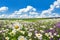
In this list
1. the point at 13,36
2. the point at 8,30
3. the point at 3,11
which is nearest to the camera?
the point at 13,36

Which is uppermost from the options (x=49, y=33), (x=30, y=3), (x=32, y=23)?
(x=30, y=3)

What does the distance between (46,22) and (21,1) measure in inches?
16.3

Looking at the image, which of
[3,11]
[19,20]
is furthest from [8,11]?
[19,20]

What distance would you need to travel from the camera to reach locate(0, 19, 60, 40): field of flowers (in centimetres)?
152

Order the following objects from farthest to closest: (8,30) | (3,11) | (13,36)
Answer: (3,11)
(8,30)
(13,36)

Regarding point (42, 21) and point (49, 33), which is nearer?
point (49, 33)

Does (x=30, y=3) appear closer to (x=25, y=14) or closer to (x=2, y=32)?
(x=25, y=14)

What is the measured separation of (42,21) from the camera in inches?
69.0

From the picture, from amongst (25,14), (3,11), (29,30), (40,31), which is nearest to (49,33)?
(40,31)

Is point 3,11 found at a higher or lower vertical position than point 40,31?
higher

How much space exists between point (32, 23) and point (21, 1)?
31cm

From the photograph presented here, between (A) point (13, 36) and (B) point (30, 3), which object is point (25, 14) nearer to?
(B) point (30, 3)

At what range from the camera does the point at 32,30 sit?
5.50 feet

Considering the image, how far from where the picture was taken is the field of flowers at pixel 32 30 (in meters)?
1.52
